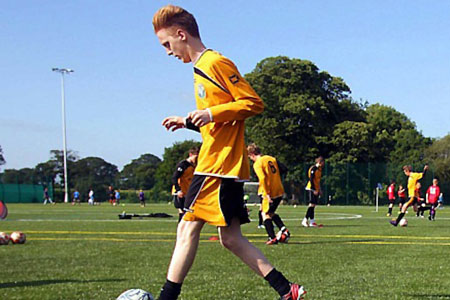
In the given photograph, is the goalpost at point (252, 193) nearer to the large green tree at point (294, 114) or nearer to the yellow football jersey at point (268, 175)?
the large green tree at point (294, 114)

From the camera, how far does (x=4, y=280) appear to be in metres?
7.32

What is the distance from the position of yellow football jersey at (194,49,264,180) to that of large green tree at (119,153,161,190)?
115 meters

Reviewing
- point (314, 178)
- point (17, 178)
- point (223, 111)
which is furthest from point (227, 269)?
point (17, 178)

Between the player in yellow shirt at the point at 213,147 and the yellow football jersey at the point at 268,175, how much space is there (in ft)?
28.9

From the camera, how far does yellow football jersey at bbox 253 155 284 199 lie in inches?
526

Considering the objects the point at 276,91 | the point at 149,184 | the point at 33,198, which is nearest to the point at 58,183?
the point at 33,198

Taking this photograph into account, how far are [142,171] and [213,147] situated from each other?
457ft

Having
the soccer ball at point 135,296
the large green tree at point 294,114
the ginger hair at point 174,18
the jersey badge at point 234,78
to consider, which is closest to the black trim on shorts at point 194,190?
the jersey badge at point 234,78

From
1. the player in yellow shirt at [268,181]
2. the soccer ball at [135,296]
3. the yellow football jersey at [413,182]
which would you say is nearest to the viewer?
the soccer ball at [135,296]

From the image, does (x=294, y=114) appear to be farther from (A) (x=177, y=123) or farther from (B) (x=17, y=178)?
(A) (x=177, y=123)

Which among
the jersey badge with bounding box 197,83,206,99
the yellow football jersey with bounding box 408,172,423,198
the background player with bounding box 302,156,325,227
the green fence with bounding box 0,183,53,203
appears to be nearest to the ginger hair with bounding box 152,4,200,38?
the jersey badge with bounding box 197,83,206,99

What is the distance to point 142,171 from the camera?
467 ft

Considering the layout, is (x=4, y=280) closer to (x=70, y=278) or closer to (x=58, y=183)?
(x=70, y=278)

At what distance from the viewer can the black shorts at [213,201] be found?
4.33m
